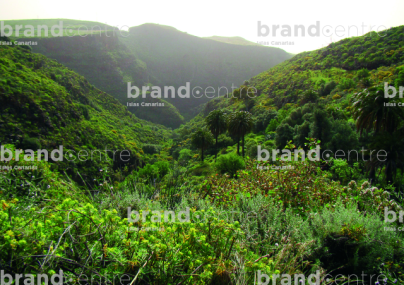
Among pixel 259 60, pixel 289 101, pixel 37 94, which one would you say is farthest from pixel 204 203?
pixel 259 60

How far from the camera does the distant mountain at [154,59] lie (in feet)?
314

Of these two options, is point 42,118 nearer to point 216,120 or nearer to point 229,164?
point 229,164

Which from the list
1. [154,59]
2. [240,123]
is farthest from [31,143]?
[154,59]

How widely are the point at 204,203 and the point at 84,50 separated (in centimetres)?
12167

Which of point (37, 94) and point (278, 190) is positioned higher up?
point (37, 94)

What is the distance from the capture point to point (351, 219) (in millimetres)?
3055

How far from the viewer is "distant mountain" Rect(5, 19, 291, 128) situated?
95.8 m

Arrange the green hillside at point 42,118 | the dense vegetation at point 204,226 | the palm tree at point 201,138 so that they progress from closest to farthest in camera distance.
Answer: the dense vegetation at point 204,226
the green hillside at point 42,118
the palm tree at point 201,138

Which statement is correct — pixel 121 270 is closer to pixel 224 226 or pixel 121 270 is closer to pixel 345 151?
pixel 224 226

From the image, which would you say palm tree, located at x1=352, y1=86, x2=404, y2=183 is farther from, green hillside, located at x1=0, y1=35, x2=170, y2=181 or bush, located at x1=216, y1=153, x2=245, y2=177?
green hillside, located at x1=0, y1=35, x2=170, y2=181

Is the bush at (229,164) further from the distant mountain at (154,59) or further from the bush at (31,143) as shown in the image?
the distant mountain at (154,59)

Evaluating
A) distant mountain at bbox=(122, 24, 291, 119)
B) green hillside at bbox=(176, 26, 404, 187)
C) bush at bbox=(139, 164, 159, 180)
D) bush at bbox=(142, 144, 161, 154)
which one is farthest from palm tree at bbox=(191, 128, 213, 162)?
distant mountain at bbox=(122, 24, 291, 119)

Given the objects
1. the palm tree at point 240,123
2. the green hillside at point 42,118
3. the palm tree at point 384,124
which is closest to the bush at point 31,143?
the green hillside at point 42,118

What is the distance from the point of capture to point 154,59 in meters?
148
